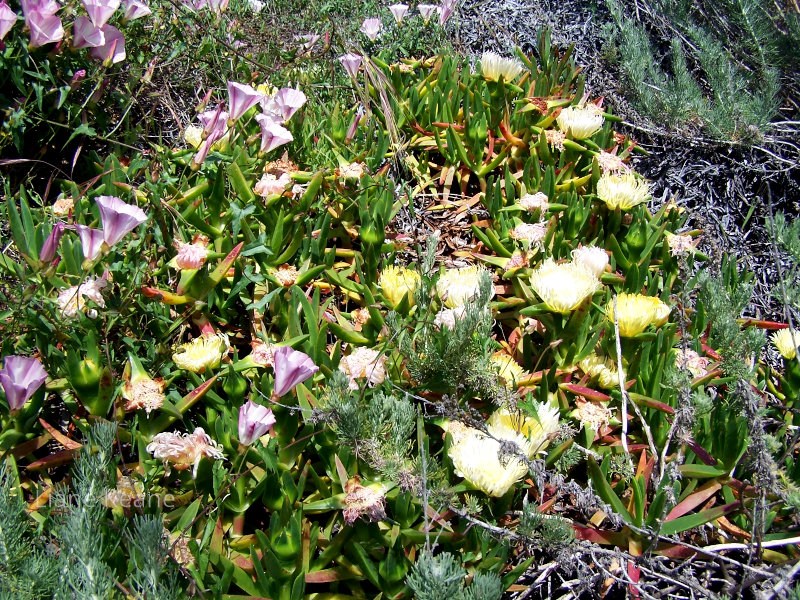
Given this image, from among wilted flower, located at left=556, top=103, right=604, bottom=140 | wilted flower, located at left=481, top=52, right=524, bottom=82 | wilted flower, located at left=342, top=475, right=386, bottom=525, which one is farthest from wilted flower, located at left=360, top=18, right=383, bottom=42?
wilted flower, located at left=342, top=475, right=386, bottom=525

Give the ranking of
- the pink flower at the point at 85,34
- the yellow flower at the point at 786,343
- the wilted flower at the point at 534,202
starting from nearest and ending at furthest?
1. the yellow flower at the point at 786,343
2. the pink flower at the point at 85,34
3. the wilted flower at the point at 534,202

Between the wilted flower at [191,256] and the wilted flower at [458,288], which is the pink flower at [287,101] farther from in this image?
the wilted flower at [458,288]

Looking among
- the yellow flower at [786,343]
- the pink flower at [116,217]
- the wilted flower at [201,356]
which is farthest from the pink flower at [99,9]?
the yellow flower at [786,343]

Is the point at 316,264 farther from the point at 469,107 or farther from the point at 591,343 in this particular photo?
the point at 469,107

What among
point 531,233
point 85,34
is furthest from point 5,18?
point 531,233

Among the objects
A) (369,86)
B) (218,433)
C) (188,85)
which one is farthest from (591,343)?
(188,85)

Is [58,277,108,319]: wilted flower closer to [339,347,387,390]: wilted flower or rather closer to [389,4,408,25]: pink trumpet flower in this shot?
[339,347,387,390]: wilted flower
